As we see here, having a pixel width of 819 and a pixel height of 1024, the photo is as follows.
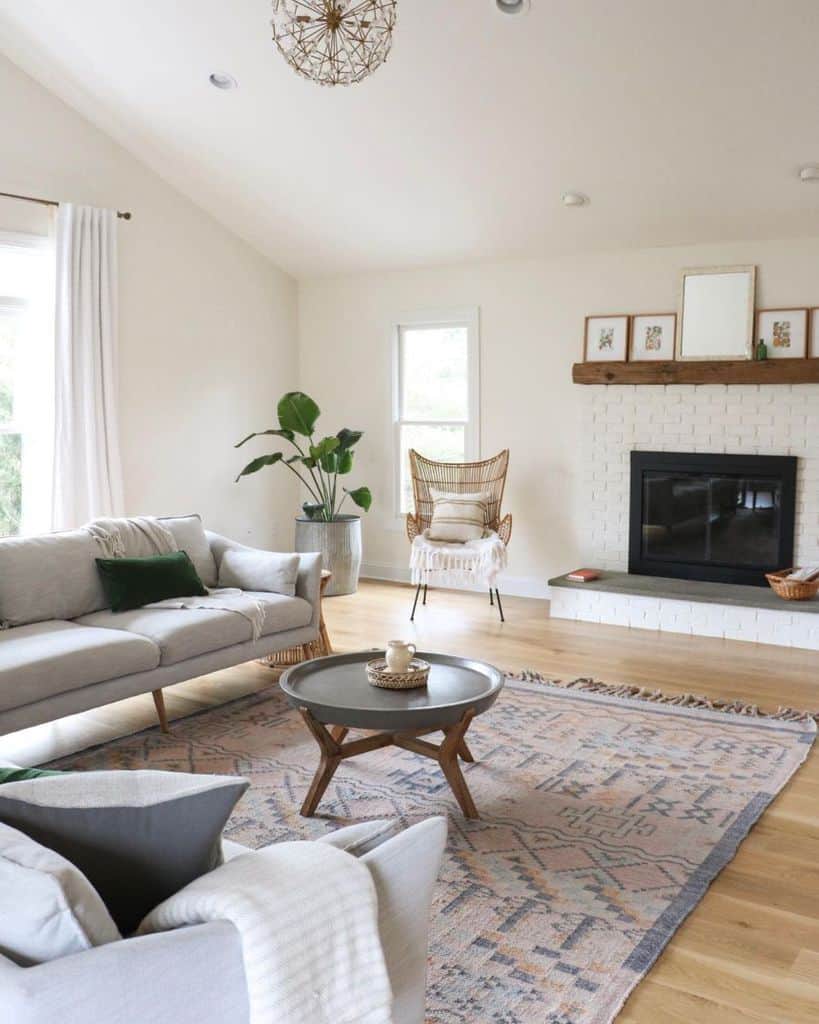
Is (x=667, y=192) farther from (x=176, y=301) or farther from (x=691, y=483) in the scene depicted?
(x=176, y=301)

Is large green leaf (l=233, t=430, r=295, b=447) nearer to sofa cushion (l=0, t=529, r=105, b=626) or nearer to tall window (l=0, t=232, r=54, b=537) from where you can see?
tall window (l=0, t=232, r=54, b=537)

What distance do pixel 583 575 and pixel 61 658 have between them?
3.42 m

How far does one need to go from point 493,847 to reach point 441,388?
4536 mm

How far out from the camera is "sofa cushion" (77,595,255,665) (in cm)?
409

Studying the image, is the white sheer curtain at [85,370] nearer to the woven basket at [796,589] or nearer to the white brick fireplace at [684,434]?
the white brick fireplace at [684,434]

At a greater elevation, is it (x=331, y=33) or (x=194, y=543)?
(x=331, y=33)

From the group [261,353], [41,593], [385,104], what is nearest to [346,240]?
[261,353]

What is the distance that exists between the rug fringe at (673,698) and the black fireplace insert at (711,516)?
65.9 inches

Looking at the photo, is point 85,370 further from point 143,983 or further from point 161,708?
point 143,983

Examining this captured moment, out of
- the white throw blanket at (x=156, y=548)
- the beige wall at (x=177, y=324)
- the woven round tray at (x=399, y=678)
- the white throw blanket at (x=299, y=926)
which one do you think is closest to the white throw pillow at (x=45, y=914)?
the white throw blanket at (x=299, y=926)

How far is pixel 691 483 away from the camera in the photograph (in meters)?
6.25

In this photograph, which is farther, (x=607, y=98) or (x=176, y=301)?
(x=176, y=301)

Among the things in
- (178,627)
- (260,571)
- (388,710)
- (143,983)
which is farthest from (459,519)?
(143,983)

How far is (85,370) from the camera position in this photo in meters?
5.95
